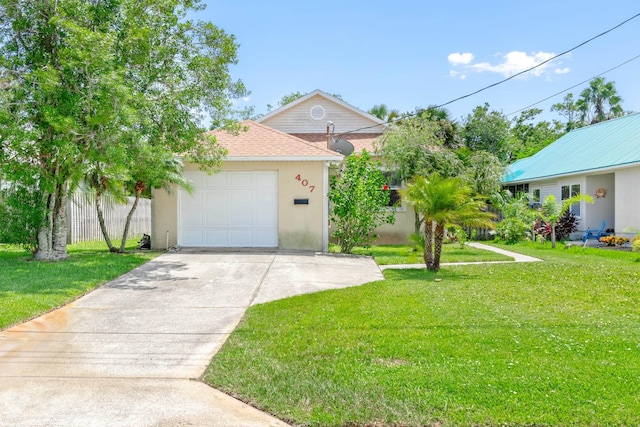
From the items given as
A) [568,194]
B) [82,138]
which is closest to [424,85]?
[568,194]

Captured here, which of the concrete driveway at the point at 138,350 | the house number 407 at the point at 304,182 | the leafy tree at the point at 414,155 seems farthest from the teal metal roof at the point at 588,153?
the concrete driveway at the point at 138,350

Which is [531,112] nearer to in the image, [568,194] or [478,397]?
[568,194]

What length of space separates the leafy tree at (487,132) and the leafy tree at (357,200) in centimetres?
1639

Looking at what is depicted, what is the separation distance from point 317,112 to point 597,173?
37.6 ft

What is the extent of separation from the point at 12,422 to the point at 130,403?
2.70 ft

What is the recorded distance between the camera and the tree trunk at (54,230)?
38.1ft

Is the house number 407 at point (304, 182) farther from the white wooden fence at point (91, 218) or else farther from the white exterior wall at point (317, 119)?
the white exterior wall at point (317, 119)

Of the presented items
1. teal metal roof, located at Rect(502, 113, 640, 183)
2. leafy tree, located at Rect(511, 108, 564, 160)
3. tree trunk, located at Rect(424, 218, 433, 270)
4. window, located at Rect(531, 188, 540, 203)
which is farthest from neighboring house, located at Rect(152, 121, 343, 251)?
leafy tree, located at Rect(511, 108, 564, 160)

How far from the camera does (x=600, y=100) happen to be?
1628 inches

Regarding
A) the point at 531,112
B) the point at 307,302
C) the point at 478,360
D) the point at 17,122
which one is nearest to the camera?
the point at 478,360

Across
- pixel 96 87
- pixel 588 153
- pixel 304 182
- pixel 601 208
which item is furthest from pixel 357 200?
pixel 588 153

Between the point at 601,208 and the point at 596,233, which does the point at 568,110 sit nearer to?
the point at 601,208

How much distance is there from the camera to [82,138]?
10.4 m

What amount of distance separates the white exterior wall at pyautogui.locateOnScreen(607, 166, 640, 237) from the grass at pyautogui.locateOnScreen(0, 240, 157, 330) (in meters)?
14.7
